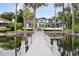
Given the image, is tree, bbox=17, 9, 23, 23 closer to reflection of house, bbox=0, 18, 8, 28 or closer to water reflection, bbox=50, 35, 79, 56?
reflection of house, bbox=0, 18, 8, 28

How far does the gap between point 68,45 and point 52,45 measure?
163 millimetres

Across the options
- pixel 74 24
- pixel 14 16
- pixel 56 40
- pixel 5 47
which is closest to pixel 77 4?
pixel 74 24

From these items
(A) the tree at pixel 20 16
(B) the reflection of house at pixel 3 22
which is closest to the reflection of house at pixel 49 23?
(A) the tree at pixel 20 16

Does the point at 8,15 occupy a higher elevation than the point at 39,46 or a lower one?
higher

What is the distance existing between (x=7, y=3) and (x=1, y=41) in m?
0.39

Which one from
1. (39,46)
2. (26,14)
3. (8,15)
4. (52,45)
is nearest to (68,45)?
(52,45)

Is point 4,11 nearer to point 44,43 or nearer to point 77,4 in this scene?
point 44,43

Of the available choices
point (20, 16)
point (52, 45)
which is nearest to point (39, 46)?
point (52, 45)

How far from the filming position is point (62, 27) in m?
3.04

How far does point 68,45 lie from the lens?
119 inches

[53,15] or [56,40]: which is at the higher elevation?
[53,15]

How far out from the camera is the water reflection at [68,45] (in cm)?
301

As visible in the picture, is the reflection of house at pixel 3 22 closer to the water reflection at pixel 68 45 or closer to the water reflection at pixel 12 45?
the water reflection at pixel 12 45

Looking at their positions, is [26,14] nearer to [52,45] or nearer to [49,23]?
[49,23]
